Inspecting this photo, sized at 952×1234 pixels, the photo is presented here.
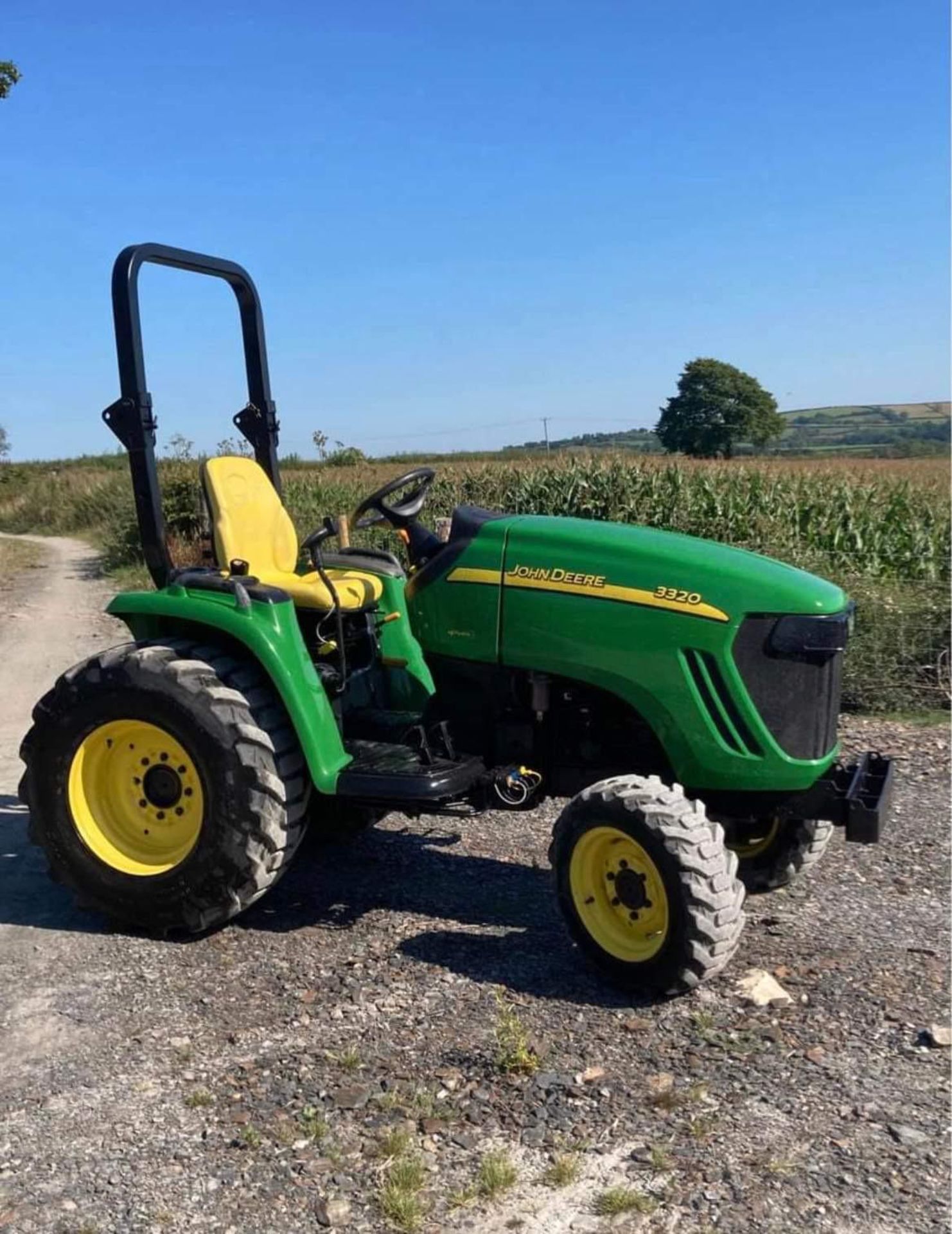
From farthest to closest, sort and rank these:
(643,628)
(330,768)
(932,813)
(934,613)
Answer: (934,613), (932,813), (330,768), (643,628)

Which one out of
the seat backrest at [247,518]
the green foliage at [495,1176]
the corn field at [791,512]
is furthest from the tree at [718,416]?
the green foliage at [495,1176]

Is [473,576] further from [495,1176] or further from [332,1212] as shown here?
[332,1212]

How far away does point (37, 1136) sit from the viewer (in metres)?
2.97

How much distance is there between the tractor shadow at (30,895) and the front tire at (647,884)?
1.88 m

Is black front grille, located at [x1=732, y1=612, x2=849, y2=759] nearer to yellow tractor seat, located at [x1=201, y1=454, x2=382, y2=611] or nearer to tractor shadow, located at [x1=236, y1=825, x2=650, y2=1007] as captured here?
tractor shadow, located at [x1=236, y1=825, x2=650, y2=1007]

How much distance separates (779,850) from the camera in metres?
4.35

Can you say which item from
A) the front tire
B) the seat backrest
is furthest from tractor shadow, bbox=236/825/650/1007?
the seat backrest

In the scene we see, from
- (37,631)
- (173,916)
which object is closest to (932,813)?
(173,916)

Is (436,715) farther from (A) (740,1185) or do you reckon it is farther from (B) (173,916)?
(A) (740,1185)

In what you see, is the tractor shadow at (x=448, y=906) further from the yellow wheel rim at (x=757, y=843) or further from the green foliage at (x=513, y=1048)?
the yellow wheel rim at (x=757, y=843)

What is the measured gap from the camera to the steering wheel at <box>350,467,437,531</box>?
14.1 ft

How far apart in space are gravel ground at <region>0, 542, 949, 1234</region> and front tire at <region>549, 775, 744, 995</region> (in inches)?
6.2

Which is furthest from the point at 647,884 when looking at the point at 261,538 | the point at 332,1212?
the point at 261,538

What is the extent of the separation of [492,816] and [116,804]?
1.94 meters
